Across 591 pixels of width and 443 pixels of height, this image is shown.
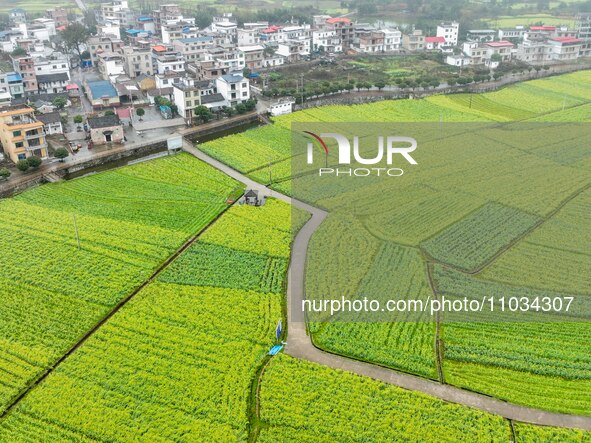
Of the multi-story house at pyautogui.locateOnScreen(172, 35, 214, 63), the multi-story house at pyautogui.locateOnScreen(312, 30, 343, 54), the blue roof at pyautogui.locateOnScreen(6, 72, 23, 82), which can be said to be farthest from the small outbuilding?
the multi-story house at pyautogui.locateOnScreen(312, 30, 343, 54)

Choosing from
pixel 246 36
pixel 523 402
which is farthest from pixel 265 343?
pixel 246 36

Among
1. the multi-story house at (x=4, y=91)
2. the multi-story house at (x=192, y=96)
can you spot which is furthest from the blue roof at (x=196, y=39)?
the multi-story house at (x=4, y=91)

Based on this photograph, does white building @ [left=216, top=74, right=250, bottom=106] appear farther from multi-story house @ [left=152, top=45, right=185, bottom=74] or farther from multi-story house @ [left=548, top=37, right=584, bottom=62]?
multi-story house @ [left=548, top=37, right=584, bottom=62]

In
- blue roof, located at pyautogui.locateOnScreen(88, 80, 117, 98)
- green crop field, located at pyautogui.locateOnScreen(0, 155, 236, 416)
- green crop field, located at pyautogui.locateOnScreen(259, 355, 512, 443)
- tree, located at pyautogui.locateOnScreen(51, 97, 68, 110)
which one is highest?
blue roof, located at pyautogui.locateOnScreen(88, 80, 117, 98)

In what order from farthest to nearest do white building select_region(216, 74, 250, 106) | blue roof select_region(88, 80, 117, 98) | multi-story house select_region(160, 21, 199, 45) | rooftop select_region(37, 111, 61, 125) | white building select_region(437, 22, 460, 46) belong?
white building select_region(437, 22, 460, 46) < multi-story house select_region(160, 21, 199, 45) < blue roof select_region(88, 80, 117, 98) < white building select_region(216, 74, 250, 106) < rooftop select_region(37, 111, 61, 125)

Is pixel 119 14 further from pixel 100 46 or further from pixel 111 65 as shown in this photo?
pixel 111 65

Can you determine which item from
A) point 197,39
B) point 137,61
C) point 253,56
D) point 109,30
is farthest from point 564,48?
point 109,30

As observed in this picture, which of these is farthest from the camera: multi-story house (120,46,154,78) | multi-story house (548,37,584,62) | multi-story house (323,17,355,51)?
multi-story house (323,17,355,51)

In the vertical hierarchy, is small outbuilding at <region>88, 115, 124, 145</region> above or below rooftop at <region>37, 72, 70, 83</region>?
below
